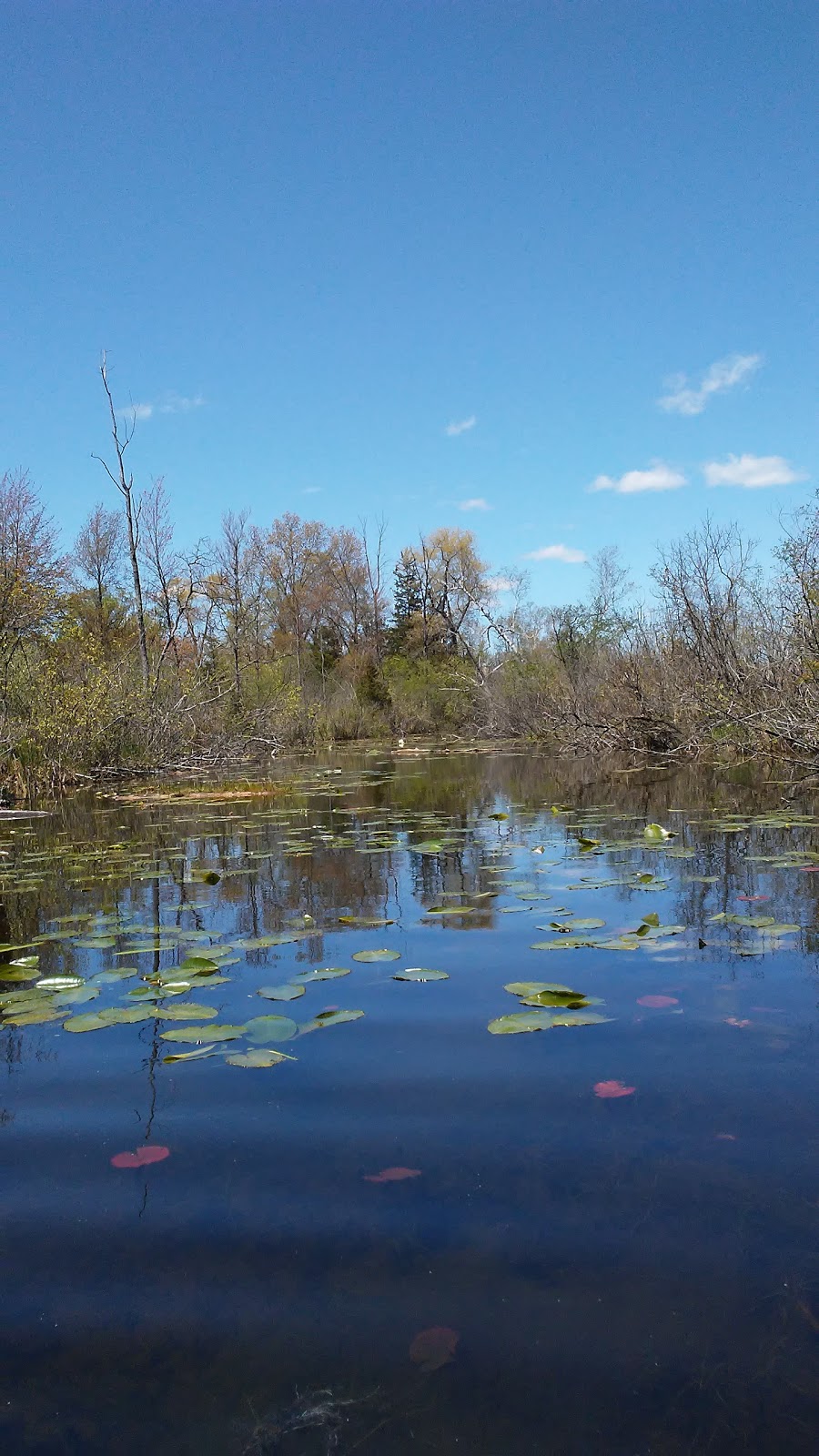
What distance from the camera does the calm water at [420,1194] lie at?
55.8 inches

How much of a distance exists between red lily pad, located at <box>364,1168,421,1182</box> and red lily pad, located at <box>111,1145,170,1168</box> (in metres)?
0.54

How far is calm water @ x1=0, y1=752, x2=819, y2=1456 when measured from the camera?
4.65ft

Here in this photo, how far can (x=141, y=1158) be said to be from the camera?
7.35 ft

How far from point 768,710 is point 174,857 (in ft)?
28.2

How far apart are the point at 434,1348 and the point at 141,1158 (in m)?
1.00

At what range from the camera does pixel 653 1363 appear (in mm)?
1473

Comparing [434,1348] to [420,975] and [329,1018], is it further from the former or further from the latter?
[420,975]

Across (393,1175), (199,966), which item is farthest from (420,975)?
(393,1175)

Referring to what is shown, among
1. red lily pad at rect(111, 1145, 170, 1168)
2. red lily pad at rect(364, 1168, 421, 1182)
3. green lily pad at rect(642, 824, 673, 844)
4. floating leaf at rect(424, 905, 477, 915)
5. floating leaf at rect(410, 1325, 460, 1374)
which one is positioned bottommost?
floating leaf at rect(410, 1325, 460, 1374)

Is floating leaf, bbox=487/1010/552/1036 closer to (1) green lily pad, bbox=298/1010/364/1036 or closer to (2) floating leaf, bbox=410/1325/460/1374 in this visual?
(1) green lily pad, bbox=298/1010/364/1036

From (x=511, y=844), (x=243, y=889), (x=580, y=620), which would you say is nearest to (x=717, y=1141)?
(x=243, y=889)

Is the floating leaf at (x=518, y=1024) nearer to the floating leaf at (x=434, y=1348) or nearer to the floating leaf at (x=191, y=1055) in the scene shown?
the floating leaf at (x=191, y=1055)

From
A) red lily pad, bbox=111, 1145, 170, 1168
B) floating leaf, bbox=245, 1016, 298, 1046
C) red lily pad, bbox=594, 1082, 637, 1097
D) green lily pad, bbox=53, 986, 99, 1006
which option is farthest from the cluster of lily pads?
green lily pad, bbox=53, 986, 99, 1006

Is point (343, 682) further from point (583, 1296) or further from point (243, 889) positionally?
point (583, 1296)
